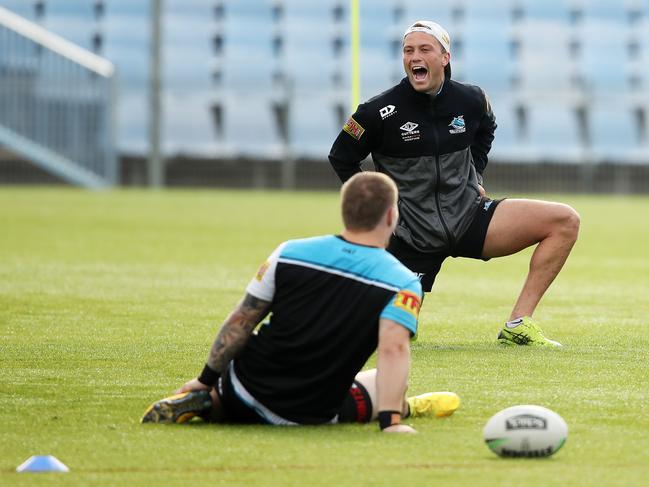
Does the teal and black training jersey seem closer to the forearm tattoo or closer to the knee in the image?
the forearm tattoo

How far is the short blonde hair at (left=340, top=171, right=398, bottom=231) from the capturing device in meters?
4.86

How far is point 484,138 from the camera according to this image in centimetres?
788

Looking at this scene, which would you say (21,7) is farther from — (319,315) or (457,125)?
(319,315)

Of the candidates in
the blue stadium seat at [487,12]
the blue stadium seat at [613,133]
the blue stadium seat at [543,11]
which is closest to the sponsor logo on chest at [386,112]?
the blue stadium seat at [613,133]

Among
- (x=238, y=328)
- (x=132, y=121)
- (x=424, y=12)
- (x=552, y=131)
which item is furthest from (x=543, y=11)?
(x=238, y=328)

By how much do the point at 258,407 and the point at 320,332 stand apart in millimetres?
381

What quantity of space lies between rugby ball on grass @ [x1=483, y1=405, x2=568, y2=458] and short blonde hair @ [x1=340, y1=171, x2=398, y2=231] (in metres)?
0.84

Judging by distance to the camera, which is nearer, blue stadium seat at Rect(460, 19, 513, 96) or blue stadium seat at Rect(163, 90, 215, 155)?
blue stadium seat at Rect(163, 90, 215, 155)

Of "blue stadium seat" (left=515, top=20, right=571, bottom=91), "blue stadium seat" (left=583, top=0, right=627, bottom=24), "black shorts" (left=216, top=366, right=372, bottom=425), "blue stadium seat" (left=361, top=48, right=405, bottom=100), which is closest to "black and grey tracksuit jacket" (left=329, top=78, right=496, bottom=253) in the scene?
"black shorts" (left=216, top=366, right=372, bottom=425)

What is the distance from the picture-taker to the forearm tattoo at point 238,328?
16.8 ft

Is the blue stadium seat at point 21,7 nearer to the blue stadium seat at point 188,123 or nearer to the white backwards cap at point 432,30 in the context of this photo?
the blue stadium seat at point 188,123

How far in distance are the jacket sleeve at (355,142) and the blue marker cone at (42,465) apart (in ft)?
11.3

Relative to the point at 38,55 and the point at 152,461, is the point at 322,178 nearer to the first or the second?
the point at 38,55

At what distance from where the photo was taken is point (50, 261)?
13.5 meters
